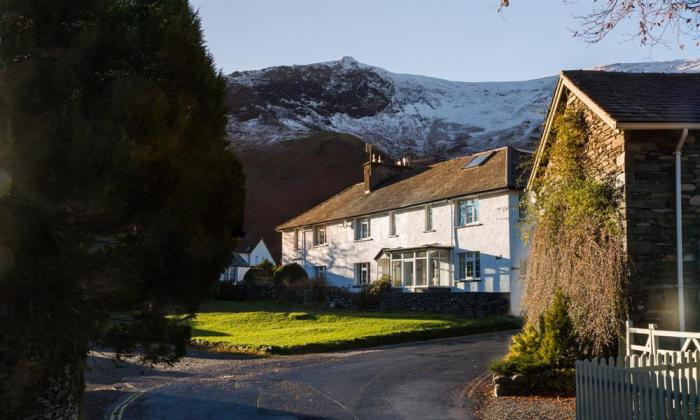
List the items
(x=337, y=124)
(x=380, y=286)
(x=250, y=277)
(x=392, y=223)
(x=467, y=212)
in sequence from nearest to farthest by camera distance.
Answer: (x=467, y=212) < (x=380, y=286) < (x=392, y=223) < (x=250, y=277) < (x=337, y=124)

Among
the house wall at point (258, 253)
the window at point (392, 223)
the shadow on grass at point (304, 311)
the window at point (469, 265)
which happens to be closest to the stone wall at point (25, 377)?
the shadow on grass at point (304, 311)

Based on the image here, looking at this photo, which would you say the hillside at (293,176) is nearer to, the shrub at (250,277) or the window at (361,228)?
the shrub at (250,277)

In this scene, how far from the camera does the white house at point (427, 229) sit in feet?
102

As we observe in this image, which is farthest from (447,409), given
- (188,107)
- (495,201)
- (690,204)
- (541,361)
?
(495,201)

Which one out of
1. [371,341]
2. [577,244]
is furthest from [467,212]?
[577,244]

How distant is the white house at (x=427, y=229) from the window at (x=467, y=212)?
49mm

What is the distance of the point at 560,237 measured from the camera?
15109 millimetres

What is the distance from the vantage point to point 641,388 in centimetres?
810

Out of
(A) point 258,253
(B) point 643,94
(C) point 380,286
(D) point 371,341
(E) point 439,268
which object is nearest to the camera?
(B) point 643,94

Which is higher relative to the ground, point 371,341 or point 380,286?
point 380,286

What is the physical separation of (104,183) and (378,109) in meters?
151

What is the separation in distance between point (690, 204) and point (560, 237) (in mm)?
2741

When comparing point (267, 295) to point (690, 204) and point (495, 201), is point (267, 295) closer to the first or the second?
point (495, 201)

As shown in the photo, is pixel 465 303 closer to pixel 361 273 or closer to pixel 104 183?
pixel 361 273
